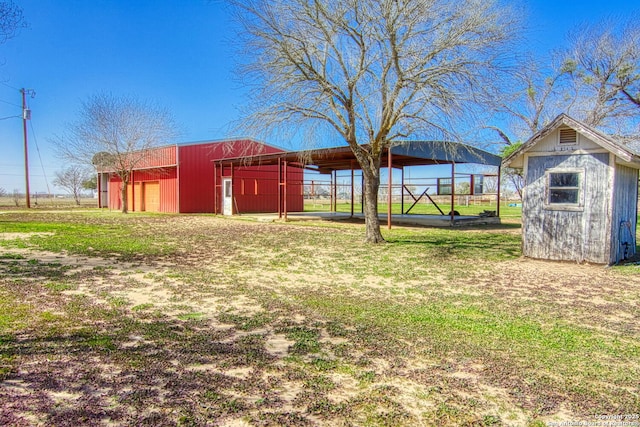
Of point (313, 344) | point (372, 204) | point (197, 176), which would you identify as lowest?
point (313, 344)

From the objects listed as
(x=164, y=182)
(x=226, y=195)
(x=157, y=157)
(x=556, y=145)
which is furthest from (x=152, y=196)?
(x=556, y=145)

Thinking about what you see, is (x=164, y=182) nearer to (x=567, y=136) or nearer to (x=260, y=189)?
(x=260, y=189)

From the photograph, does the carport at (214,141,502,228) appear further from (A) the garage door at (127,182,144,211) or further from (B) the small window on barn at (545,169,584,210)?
(A) the garage door at (127,182,144,211)

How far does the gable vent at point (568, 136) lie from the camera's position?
831cm

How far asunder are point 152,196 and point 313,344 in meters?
27.2

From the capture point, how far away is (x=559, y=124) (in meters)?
8.29

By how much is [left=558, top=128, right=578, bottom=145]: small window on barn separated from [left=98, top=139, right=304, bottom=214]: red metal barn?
18.0 metres

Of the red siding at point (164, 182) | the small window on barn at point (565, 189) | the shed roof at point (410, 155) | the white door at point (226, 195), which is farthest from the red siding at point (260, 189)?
the small window on barn at point (565, 189)

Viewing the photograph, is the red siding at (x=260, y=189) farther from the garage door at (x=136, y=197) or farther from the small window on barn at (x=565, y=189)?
the small window on barn at (x=565, y=189)

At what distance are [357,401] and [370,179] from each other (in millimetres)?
8668

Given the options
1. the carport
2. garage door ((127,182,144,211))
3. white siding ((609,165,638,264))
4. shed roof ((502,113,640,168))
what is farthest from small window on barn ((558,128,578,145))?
garage door ((127,182,144,211))

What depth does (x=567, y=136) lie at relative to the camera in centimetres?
839

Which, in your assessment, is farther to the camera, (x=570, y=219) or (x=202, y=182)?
(x=202, y=182)

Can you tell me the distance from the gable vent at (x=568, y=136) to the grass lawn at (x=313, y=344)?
2644mm
